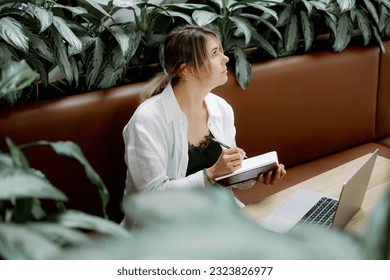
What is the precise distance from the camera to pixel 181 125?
2.02 metres

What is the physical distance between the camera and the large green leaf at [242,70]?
2367 mm

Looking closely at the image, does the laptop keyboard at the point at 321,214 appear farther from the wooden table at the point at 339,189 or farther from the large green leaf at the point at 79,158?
the large green leaf at the point at 79,158

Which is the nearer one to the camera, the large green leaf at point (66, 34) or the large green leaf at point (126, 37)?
the large green leaf at point (66, 34)

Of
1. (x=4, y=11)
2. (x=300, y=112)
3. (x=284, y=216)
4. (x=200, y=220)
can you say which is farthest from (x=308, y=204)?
(x=200, y=220)

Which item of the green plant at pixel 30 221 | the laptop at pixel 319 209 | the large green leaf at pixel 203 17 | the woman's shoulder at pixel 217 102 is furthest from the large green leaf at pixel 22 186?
the large green leaf at pixel 203 17

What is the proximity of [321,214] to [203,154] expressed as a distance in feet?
1.79

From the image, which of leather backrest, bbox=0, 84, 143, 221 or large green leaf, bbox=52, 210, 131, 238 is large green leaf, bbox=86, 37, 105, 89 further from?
large green leaf, bbox=52, 210, 131, 238

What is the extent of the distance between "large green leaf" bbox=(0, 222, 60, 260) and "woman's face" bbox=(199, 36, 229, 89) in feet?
4.70

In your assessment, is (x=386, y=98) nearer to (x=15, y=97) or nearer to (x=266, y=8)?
(x=266, y=8)

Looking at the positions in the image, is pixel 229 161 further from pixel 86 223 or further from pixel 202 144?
pixel 86 223

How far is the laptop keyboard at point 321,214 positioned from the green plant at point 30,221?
1.12m

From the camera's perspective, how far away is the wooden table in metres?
1.75

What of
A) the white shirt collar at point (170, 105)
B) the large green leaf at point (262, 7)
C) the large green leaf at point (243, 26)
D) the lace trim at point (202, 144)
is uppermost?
the large green leaf at point (262, 7)

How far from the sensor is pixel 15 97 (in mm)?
1897
